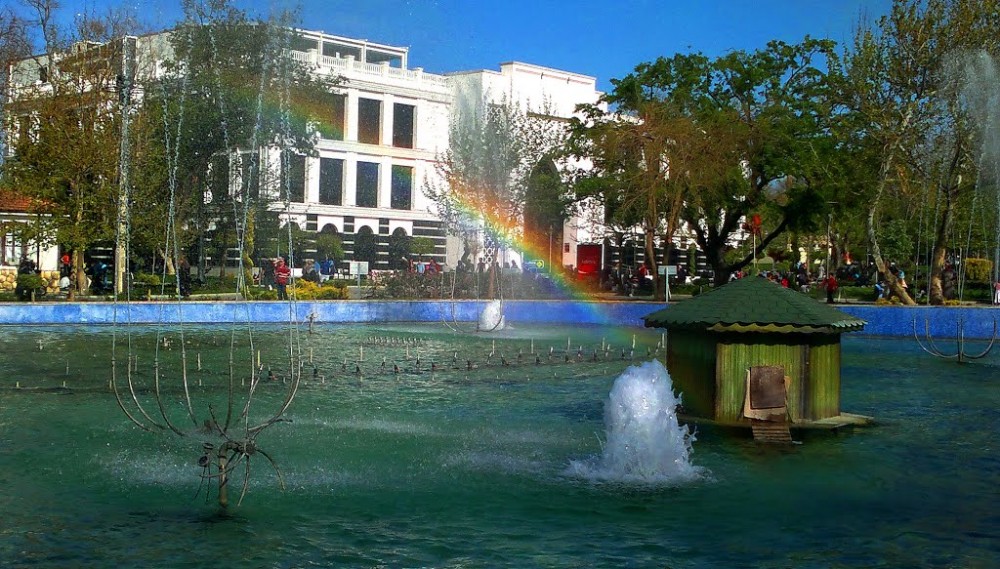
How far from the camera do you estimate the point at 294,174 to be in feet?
187

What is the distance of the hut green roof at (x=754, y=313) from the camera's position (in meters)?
12.9

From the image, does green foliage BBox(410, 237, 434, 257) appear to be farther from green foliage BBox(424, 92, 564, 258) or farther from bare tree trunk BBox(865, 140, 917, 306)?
bare tree trunk BBox(865, 140, 917, 306)

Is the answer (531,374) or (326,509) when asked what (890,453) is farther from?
(531,374)

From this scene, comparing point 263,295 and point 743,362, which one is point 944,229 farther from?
point 743,362

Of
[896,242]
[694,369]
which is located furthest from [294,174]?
[694,369]

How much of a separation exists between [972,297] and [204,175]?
30617mm

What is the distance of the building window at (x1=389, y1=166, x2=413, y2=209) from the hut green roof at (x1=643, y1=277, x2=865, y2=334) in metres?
54.5

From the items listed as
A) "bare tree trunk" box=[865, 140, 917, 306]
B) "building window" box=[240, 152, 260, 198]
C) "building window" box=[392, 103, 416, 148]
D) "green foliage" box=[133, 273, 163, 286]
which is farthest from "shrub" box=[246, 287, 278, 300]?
"building window" box=[392, 103, 416, 148]

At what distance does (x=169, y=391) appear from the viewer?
16547 millimetres

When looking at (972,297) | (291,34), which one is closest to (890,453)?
(972,297)

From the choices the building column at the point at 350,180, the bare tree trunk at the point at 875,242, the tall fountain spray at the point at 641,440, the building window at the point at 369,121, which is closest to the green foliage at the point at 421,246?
the building column at the point at 350,180

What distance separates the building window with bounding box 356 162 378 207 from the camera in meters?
66.6

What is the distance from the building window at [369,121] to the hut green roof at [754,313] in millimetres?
54595

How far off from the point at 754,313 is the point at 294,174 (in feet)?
152
